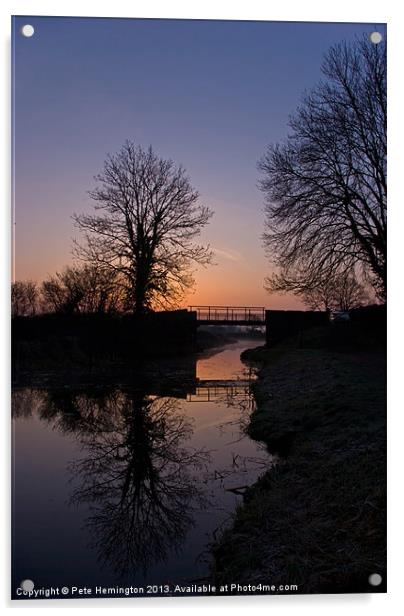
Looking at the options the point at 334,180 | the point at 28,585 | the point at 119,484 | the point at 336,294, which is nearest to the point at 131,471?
the point at 119,484

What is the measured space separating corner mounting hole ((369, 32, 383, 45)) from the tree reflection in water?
414 centimetres

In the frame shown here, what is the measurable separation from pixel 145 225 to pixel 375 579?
376 centimetres

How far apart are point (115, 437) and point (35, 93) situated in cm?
394

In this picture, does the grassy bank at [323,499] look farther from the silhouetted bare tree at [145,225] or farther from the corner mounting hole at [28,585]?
the silhouetted bare tree at [145,225]

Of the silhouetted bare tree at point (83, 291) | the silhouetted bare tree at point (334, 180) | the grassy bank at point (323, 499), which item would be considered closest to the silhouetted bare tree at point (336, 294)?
the silhouetted bare tree at point (334, 180)

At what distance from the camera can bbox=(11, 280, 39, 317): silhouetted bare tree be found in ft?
13.1

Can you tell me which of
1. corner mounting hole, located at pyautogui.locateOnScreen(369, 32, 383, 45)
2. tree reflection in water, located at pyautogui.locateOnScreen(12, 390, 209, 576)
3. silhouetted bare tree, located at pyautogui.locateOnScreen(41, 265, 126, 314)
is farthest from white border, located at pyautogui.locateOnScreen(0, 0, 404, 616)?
silhouetted bare tree, located at pyautogui.locateOnScreen(41, 265, 126, 314)

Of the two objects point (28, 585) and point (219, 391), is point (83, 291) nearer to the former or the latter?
point (28, 585)

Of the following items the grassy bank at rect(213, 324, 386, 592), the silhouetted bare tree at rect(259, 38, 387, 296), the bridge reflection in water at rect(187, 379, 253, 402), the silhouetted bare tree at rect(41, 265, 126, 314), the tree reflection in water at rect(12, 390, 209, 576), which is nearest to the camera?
the grassy bank at rect(213, 324, 386, 592)

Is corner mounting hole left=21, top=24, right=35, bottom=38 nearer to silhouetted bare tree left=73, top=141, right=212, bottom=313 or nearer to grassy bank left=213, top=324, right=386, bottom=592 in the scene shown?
silhouetted bare tree left=73, top=141, right=212, bottom=313

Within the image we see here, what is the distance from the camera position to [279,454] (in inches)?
226

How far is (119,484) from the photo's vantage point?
4.81m
